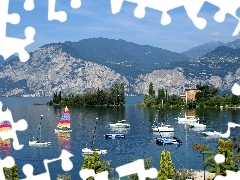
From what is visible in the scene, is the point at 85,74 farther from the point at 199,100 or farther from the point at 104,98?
the point at 199,100

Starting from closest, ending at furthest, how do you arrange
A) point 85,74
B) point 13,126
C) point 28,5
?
1. point 28,5
2. point 13,126
3. point 85,74

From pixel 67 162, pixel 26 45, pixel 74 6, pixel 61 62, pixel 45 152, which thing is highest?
pixel 61 62

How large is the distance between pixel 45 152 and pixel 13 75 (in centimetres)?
17327

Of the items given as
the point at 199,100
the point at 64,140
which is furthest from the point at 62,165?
the point at 199,100

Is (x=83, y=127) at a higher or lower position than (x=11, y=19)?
lower

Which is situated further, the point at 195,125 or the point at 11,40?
the point at 195,125

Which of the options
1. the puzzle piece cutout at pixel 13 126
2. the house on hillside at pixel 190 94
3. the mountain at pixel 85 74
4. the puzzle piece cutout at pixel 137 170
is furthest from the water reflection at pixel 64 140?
the mountain at pixel 85 74

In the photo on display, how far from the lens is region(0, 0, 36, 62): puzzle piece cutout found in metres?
2.10

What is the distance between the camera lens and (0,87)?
609ft

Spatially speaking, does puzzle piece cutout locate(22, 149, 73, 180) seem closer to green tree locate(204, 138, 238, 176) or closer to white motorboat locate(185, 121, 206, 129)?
green tree locate(204, 138, 238, 176)

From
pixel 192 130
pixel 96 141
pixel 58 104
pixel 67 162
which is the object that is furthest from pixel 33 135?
pixel 58 104

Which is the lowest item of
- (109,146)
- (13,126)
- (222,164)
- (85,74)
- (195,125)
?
(109,146)

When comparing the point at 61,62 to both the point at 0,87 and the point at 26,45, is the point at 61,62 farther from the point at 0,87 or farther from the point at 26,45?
the point at 26,45

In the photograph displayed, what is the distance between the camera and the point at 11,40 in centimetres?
221
